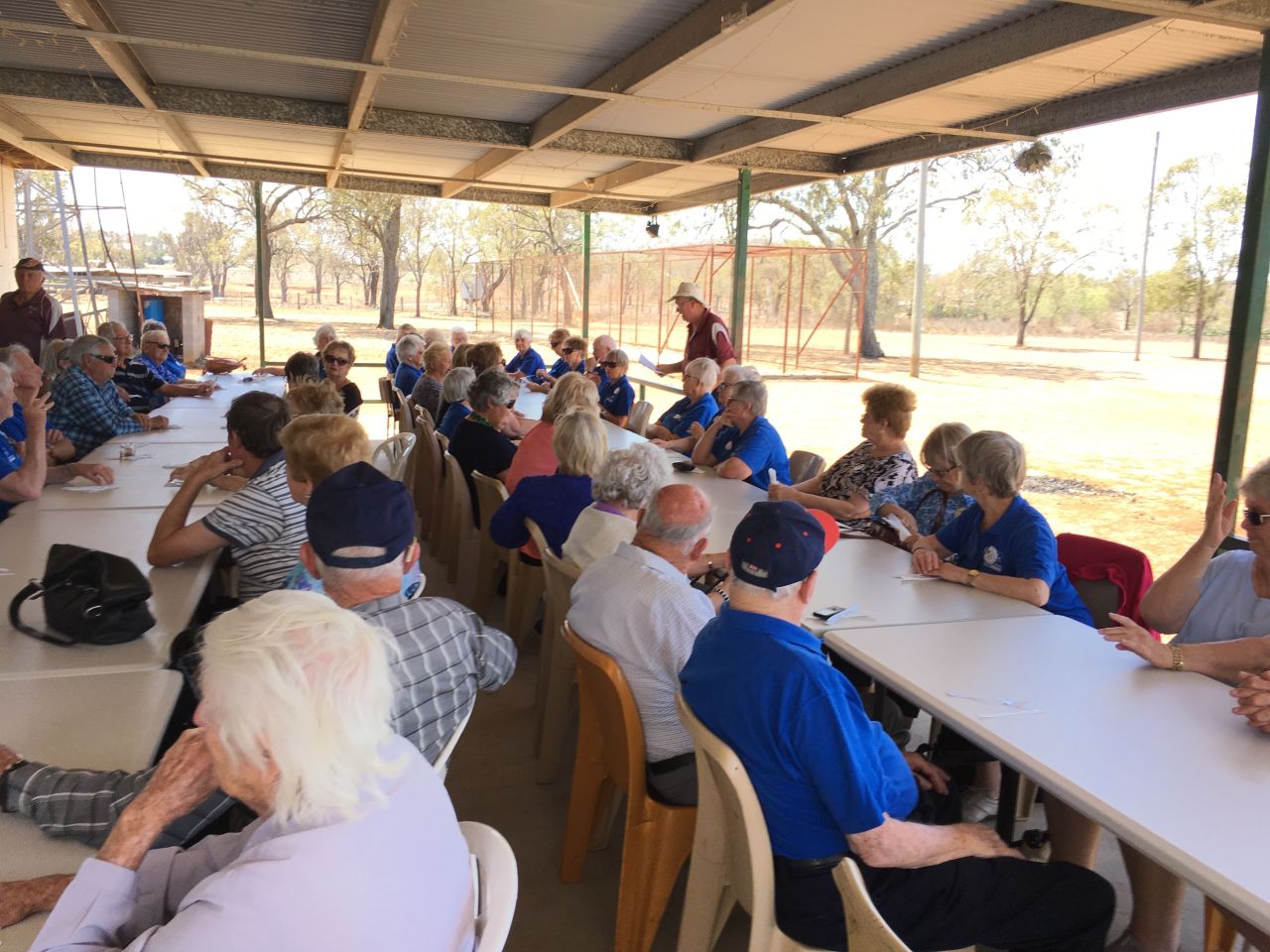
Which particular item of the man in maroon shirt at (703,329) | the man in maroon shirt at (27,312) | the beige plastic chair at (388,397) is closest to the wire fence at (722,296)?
the beige plastic chair at (388,397)

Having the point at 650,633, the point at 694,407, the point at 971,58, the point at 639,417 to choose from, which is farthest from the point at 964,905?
the point at 639,417

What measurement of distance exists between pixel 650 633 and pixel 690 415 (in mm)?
4265

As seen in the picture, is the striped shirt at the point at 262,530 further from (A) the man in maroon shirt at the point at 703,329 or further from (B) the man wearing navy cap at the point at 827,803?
(A) the man in maroon shirt at the point at 703,329

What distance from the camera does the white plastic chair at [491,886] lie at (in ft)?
4.32

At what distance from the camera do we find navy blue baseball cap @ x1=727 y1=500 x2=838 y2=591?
1.90 m

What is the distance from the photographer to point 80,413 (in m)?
5.48

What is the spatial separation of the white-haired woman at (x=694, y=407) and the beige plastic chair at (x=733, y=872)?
14.0 feet

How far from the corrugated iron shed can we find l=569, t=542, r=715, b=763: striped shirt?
269 centimetres

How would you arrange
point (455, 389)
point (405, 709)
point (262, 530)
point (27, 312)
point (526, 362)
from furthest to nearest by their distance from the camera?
1. point (526, 362)
2. point (27, 312)
3. point (455, 389)
4. point (262, 530)
5. point (405, 709)

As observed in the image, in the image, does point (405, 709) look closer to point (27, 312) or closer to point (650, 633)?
point (650, 633)

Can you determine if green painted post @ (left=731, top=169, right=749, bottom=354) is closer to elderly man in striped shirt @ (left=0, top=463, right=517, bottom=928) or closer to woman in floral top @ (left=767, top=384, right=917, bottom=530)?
woman in floral top @ (left=767, top=384, right=917, bottom=530)

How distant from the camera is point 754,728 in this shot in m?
1.79

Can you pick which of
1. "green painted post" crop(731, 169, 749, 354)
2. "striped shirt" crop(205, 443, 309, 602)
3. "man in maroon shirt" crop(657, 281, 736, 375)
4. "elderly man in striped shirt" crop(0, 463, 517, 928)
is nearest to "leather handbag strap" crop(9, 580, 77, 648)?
"striped shirt" crop(205, 443, 309, 602)

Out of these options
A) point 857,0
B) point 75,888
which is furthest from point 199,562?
point 857,0
